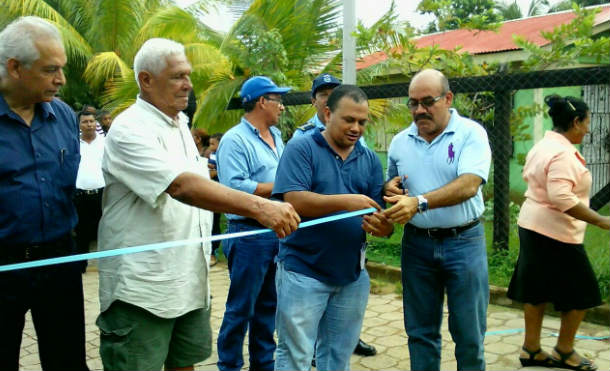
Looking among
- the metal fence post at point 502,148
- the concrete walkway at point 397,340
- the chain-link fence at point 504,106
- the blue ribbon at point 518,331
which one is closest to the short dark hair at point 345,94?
the concrete walkway at point 397,340

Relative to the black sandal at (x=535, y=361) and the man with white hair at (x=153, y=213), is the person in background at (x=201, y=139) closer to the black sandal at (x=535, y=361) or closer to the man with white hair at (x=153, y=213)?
the black sandal at (x=535, y=361)

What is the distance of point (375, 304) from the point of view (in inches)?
237

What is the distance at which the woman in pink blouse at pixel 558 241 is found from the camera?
412cm

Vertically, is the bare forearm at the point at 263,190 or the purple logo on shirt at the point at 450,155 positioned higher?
the purple logo on shirt at the point at 450,155

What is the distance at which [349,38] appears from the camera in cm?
554

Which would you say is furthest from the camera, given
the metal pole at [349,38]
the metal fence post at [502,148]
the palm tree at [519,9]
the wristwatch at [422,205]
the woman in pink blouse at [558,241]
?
the palm tree at [519,9]

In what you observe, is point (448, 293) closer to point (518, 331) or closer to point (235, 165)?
point (235, 165)

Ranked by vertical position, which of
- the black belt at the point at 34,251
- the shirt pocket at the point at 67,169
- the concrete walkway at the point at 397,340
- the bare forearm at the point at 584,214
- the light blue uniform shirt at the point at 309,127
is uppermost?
the light blue uniform shirt at the point at 309,127

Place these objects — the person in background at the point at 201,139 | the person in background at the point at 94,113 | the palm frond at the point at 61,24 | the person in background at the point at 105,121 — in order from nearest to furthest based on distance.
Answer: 1. the person in background at the point at 94,113
2. the person in background at the point at 105,121
3. the person in background at the point at 201,139
4. the palm frond at the point at 61,24

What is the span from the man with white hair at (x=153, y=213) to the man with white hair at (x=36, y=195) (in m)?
0.24

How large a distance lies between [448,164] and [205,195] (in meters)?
1.52

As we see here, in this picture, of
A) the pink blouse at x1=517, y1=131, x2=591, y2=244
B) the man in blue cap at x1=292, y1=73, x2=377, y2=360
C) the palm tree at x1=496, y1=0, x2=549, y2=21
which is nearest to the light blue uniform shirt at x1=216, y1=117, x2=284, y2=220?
the man in blue cap at x1=292, y1=73, x2=377, y2=360

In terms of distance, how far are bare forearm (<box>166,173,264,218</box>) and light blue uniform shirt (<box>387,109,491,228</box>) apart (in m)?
1.27

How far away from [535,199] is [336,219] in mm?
2132
